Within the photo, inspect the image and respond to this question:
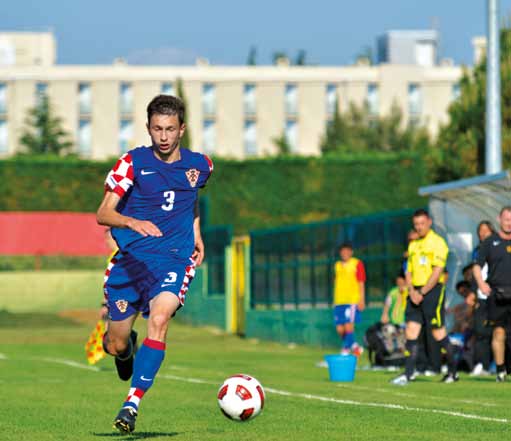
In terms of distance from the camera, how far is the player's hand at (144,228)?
898 cm

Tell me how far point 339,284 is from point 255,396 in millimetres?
11959

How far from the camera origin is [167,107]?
360 inches

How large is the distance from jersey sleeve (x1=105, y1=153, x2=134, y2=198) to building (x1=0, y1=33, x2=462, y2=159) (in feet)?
303

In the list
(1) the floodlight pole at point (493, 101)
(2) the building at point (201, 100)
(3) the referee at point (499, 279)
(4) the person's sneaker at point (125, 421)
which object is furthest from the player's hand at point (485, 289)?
(2) the building at point (201, 100)

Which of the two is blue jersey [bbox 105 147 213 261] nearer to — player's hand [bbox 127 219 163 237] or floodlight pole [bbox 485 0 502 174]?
player's hand [bbox 127 219 163 237]

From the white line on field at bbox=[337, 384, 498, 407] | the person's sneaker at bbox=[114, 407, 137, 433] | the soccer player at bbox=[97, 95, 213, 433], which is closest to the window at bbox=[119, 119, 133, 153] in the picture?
the white line on field at bbox=[337, 384, 498, 407]

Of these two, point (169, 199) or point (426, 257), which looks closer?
point (169, 199)

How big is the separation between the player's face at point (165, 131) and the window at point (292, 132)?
95.8 metres

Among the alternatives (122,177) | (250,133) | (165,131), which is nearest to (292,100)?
(250,133)

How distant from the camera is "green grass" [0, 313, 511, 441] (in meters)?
9.62

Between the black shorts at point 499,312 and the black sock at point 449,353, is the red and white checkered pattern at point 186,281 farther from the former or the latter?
the black shorts at point 499,312

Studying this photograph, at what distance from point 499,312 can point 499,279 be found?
1.41 feet

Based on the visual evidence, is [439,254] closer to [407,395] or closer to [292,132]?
[407,395]

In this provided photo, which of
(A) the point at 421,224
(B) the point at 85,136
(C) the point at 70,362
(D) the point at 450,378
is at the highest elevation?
(B) the point at 85,136
